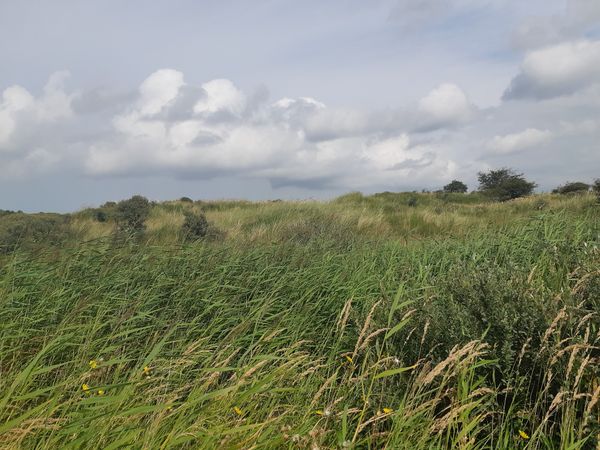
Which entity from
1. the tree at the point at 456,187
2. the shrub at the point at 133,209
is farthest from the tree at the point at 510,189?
the shrub at the point at 133,209

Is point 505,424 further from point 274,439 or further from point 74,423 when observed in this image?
point 74,423

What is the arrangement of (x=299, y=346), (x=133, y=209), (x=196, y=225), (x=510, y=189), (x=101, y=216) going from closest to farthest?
(x=299, y=346), (x=196, y=225), (x=133, y=209), (x=101, y=216), (x=510, y=189)

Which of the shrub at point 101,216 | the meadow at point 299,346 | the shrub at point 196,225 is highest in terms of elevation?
the shrub at point 101,216

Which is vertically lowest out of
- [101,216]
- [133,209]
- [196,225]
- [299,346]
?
[299,346]

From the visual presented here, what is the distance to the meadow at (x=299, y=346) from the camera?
2.92m

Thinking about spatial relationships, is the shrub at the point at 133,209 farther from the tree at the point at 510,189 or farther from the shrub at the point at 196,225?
the tree at the point at 510,189

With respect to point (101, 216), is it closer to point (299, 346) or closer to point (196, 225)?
point (196, 225)

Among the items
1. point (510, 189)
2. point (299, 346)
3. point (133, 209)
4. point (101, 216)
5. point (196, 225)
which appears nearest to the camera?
point (299, 346)

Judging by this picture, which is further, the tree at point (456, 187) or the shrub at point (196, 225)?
the tree at point (456, 187)

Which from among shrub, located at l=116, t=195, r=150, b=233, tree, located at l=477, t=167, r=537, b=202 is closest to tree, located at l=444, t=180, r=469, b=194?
tree, located at l=477, t=167, r=537, b=202

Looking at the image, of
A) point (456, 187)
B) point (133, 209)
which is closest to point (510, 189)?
point (456, 187)

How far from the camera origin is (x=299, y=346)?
4461 millimetres

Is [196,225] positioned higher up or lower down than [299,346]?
higher up

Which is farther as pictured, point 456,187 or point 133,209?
point 456,187
